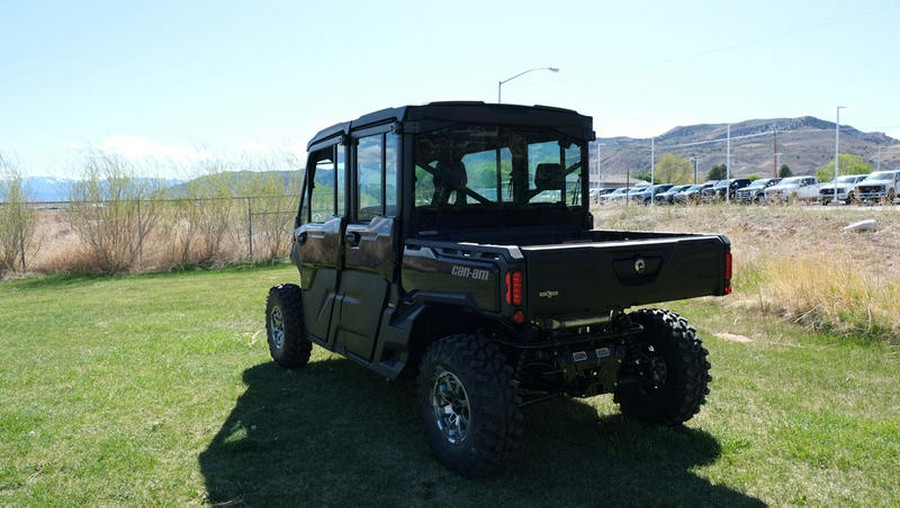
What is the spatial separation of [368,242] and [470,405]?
1.56 metres

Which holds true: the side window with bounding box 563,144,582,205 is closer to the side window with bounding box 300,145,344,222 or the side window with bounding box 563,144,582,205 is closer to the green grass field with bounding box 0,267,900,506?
the green grass field with bounding box 0,267,900,506

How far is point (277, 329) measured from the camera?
22.7ft

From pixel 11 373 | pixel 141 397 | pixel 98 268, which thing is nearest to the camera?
pixel 141 397

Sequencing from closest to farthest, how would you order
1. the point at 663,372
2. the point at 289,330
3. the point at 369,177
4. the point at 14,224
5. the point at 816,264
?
1. the point at 663,372
2. the point at 369,177
3. the point at 289,330
4. the point at 816,264
5. the point at 14,224

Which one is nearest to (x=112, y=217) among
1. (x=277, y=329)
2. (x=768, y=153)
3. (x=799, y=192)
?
(x=277, y=329)

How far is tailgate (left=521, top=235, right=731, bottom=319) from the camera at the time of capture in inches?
145

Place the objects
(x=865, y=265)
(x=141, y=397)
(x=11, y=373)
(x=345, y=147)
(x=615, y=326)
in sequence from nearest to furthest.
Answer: (x=615, y=326) < (x=345, y=147) < (x=141, y=397) < (x=11, y=373) < (x=865, y=265)

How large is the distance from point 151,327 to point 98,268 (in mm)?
9560

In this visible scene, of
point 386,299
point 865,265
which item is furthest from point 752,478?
point 865,265

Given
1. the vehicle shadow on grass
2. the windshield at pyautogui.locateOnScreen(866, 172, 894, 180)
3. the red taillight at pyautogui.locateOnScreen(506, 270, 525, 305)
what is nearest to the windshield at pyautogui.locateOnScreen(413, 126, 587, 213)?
the red taillight at pyautogui.locateOnScreen(506, 270, 525, 305)

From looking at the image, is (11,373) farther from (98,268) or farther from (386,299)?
(98,268)

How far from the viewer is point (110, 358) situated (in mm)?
7328

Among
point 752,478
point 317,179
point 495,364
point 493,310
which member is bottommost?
point 752,478

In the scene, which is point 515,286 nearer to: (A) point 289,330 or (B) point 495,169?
(B) point 495,169
